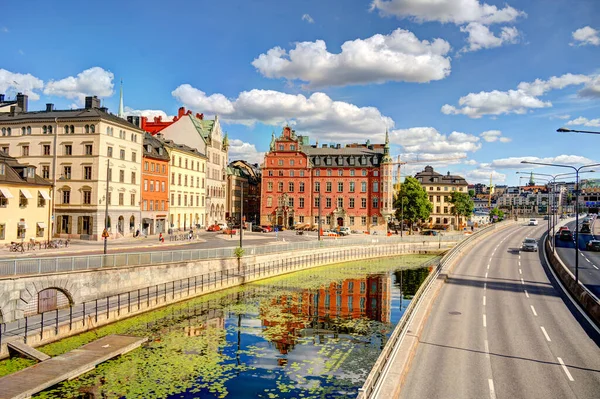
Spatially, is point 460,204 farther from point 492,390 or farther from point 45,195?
point 492,390

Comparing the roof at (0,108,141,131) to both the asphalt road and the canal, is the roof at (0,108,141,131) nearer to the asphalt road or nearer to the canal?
the canal

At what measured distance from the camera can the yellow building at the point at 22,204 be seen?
158 feet

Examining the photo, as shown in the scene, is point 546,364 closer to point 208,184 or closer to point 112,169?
point 112,169

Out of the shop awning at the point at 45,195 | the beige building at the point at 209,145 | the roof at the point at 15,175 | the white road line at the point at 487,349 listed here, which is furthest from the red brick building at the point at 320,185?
the white road line at the point at 487,349

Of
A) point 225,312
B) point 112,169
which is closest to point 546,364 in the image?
point 225,312

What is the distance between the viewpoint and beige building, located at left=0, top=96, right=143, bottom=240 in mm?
62844

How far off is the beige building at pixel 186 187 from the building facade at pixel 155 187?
5.54 ft

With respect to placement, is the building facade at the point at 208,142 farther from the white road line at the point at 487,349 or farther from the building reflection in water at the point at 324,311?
the white road line at the point at 487,349

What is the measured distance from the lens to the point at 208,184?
3888 inches

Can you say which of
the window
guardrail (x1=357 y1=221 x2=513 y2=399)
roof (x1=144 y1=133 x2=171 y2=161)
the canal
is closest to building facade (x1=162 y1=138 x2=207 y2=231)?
roof (x1=144 y1=133 x2=171 y2=161)

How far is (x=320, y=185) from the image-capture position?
111 m

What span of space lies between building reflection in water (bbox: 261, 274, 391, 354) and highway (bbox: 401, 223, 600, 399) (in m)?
6.73

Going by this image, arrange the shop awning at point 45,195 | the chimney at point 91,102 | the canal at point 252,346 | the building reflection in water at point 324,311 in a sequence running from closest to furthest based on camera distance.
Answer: the canal at point 252,346
the building reflection in water at point 324,311
the shop awning at point 45,195
the chimney at point 91,102

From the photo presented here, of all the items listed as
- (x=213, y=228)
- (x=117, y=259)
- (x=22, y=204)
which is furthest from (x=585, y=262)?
(x=213, y=228)
